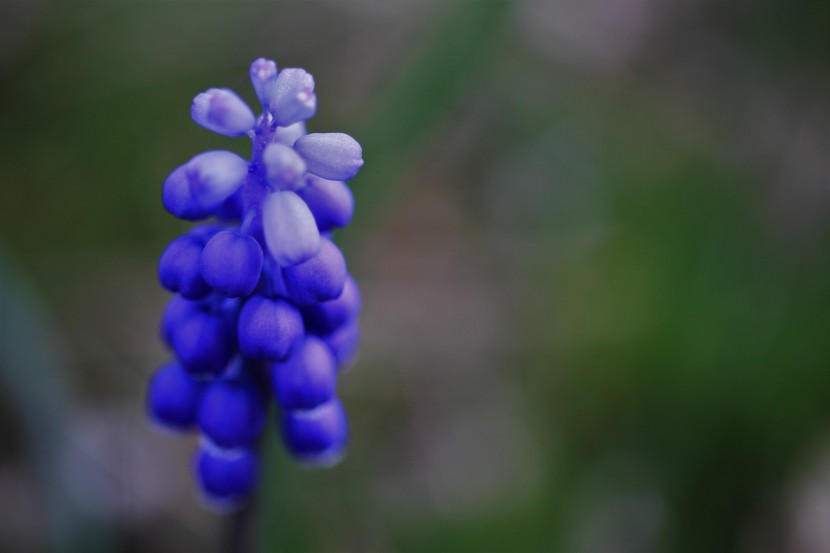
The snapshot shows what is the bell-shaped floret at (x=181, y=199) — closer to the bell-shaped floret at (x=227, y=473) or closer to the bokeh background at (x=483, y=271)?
the bell-shaped floret at (x=227, y=473)

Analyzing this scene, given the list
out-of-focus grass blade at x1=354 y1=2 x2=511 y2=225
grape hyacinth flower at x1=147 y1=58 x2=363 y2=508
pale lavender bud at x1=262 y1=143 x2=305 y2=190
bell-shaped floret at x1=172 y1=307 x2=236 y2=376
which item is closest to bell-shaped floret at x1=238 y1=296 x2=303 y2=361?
grape hyacinth flower at x1=147 y1=58 x2=363 y2=508

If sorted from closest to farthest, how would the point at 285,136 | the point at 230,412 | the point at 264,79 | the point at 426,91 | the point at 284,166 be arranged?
1. the point at 284,166
2. the point at 264,79
3. the point at 285,136
4. the point at 230,412
5. the point at 426,91

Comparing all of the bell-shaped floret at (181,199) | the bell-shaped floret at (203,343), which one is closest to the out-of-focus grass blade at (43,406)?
the bell-shaped floret at (203,343)

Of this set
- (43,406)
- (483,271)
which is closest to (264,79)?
(43,406)

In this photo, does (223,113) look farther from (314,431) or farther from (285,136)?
(314,431)

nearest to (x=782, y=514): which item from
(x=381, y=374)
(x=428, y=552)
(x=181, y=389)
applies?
(x=428, y=552)

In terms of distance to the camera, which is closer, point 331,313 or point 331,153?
point 331,153

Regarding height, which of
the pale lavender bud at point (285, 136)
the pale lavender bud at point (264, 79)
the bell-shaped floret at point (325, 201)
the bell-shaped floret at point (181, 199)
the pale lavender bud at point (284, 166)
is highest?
the pale lavender bud at point (264, 79)
